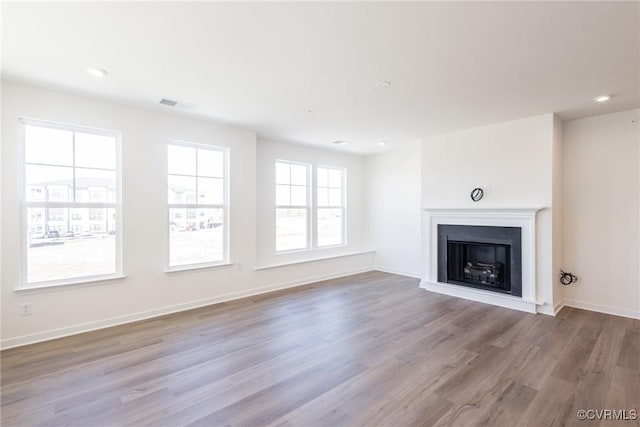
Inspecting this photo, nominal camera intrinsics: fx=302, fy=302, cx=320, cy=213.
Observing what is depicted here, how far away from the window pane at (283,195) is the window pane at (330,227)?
84cm

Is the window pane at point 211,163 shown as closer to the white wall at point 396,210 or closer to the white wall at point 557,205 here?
the white wall at point 396,210

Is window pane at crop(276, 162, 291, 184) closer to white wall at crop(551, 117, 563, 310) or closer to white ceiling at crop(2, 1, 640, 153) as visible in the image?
white ceiling at crop(2, 1, 640, 153)

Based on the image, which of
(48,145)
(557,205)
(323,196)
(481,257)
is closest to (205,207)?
(48,145)

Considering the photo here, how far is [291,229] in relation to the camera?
5859mm

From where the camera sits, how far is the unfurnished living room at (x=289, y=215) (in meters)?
2.09

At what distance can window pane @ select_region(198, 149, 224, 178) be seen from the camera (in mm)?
4449

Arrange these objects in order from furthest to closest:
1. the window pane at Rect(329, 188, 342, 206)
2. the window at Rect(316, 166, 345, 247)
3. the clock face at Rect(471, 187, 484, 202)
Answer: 1. the window pane at Rect(329, 188, 342, 206)
2. the window at Rect(316, 166, 345, 247)
3. the clock face at Rect(471, 187, 484, 202)

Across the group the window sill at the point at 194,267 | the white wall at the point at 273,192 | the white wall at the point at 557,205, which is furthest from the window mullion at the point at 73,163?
the white wall at the point at 557,205

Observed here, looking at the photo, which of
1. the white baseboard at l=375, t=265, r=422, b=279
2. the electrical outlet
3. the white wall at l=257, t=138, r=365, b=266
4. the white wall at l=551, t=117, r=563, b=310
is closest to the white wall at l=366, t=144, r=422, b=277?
the white baseboard at l=375, t=265, r=422, b=279

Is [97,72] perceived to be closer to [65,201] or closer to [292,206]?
[65,201]

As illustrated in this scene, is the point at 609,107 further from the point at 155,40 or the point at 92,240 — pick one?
the point at 92,240

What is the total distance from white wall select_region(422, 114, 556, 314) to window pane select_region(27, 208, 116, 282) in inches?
185

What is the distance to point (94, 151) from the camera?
3564 mm

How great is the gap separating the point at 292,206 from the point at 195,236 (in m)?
2.02
